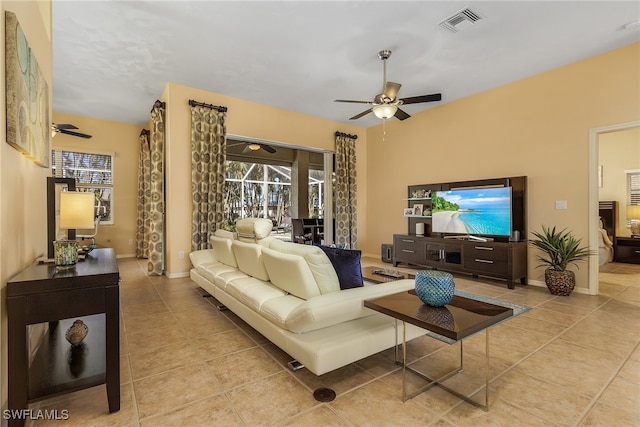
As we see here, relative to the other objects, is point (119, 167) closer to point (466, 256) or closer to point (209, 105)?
point (209, 105)

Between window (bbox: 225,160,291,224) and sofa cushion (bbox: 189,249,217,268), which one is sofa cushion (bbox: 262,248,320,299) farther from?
window (bbox: 225,160,291,224)

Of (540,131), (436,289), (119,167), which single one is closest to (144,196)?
(119,167)

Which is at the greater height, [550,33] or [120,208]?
[550,33]

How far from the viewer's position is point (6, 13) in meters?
1.51

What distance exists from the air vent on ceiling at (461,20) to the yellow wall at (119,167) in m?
6.88

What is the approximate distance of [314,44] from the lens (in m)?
3.65

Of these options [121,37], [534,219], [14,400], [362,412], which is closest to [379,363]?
[362,412]

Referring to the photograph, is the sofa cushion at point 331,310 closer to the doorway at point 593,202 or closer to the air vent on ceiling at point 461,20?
the air vent on ceiling at point 461,20

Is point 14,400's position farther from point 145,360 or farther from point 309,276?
point 309,276

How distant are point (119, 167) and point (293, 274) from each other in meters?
6.73

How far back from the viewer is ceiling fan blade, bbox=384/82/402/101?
3.66m

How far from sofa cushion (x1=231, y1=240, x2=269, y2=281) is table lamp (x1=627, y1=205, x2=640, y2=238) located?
8067mm

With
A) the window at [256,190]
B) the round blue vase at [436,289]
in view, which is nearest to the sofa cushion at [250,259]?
the round blue vase at [436,289]

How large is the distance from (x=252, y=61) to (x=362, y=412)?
4.13 meters
